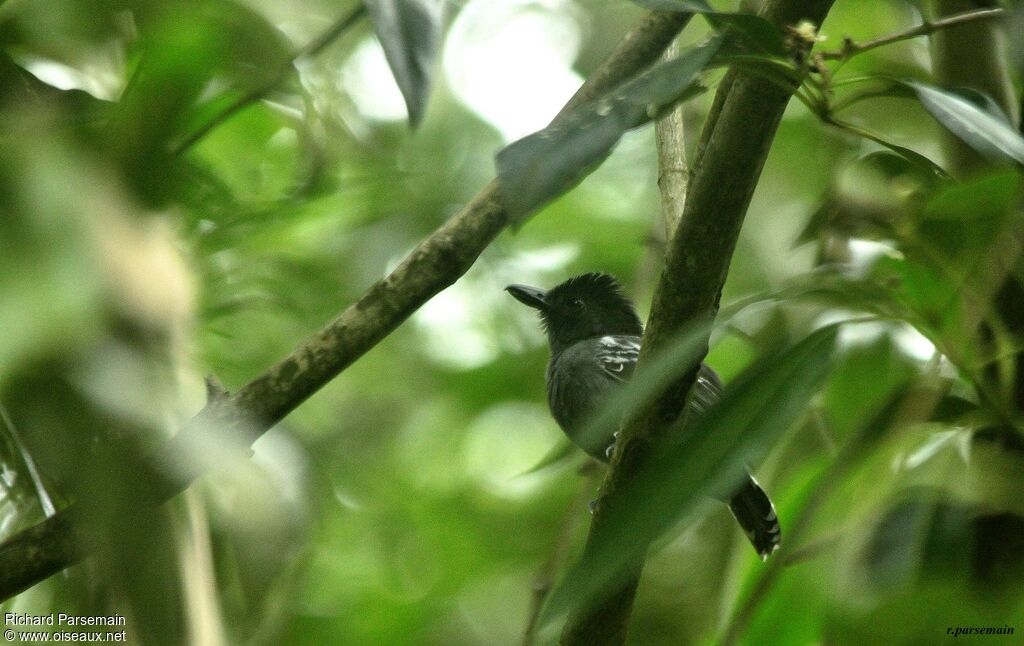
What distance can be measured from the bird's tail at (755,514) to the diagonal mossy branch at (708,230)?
4.48 ft

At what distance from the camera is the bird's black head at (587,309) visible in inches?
165

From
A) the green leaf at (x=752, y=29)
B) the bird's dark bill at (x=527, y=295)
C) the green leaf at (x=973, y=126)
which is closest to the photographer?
the green leaf at (x=752, y=29)

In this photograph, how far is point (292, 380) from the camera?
78.8 inches

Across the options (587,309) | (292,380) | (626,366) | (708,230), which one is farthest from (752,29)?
(587,309)

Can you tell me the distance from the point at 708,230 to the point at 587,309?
2596 millimetres

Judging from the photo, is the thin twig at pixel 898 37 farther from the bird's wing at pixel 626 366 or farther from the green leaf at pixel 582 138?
the bird's wing at pixel 626 366

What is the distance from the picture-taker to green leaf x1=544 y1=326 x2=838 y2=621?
153cm

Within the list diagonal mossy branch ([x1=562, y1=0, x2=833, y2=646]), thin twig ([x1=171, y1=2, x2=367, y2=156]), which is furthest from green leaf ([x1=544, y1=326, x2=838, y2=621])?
thin twig ([x1=171, y1=2, x2=367, y2=156])

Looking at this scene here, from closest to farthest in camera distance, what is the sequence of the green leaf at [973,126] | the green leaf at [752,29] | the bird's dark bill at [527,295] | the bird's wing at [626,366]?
the green leaf at [752,29]
the green leaf at [973,126]
the bird's wing at [626,366]
the bird's dark bill at [527,295]

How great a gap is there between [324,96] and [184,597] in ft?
6.85

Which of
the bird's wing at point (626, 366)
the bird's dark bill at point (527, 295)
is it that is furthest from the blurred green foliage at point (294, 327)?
the bird's dark bill at point (527, 295)

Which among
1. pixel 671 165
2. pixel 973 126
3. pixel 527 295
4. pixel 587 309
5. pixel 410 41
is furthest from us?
pixel 587 309

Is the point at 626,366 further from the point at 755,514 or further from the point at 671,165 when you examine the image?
the point at 671,165

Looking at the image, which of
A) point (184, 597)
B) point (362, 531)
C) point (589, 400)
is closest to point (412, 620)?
point (362, 531)
